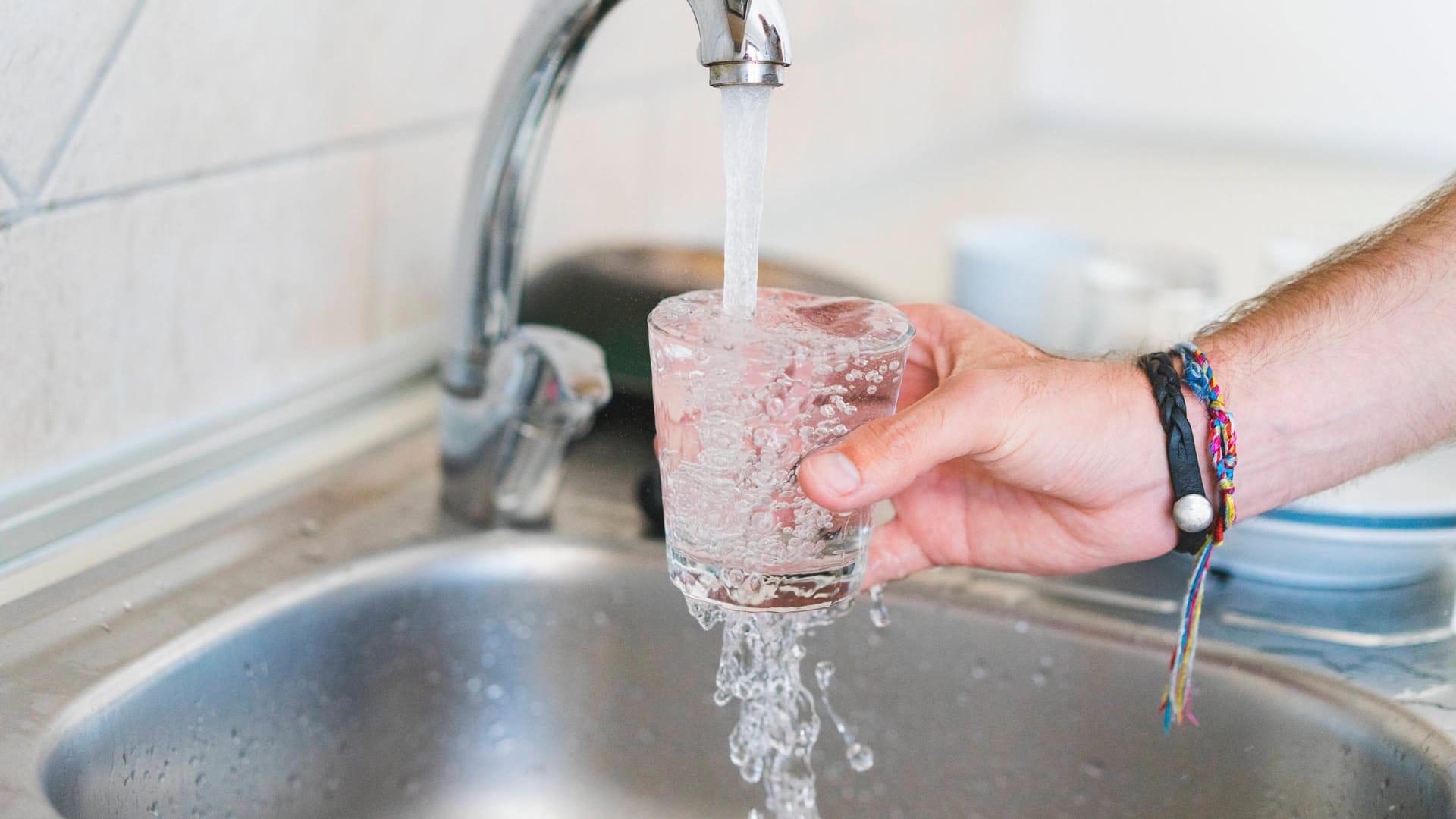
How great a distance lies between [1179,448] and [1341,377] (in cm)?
11

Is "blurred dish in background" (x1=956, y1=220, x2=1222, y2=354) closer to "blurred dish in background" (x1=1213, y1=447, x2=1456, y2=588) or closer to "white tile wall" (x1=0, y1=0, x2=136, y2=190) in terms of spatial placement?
"blurred dish in background" (x1=1213, y1=447, x2=1456, y2=588)

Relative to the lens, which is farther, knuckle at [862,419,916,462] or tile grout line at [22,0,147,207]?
tile grout line at [22,0,147,207]

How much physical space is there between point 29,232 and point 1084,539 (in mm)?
563

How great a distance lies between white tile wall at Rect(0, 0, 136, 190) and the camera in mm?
661

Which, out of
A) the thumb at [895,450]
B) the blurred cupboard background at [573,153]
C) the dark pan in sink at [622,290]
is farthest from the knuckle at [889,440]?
the blurred cupboard background at [573,153]

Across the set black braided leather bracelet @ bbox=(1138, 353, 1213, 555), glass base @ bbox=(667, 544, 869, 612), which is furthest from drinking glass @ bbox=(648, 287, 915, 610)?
black braided leather bracelet @ bbox=(1138, 353, 1213, 555)

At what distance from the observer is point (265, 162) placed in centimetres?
82

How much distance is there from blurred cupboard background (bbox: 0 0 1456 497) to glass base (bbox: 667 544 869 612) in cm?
37

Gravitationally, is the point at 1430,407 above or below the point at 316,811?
above

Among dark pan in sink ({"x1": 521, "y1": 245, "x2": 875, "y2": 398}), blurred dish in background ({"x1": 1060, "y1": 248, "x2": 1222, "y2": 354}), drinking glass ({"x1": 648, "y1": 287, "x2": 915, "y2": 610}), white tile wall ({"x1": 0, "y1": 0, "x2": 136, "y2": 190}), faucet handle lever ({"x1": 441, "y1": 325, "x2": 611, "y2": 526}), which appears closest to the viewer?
drinking glass ({"x1": 648, "y1": 287, "x2": 915, "y2": 610})

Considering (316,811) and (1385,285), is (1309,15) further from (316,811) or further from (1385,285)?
(316,811)

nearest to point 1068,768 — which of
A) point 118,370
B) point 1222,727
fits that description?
point 1222,727

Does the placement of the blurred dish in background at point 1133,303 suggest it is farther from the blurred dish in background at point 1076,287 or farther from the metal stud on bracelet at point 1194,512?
the metal stud on bracelet at point 1194,512

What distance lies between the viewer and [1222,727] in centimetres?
76
